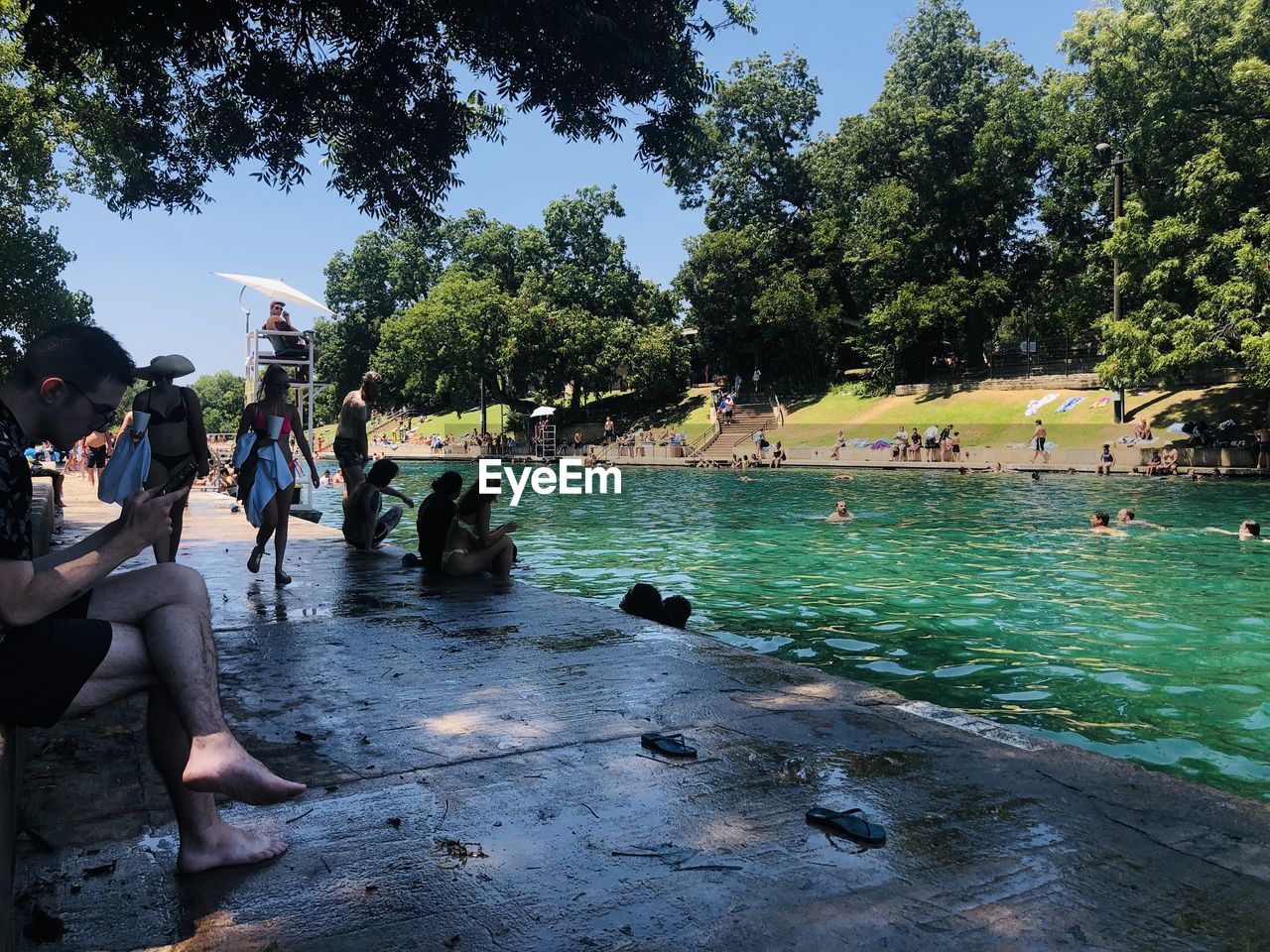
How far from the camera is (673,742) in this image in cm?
375

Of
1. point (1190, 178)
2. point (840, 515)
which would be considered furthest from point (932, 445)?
point (840, 515)

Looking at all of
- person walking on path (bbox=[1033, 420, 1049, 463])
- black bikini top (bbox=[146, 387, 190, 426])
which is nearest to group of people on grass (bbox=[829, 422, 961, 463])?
person walking on path (bbox=[1033, 420, 1049, 463])

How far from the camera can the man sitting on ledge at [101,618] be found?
218 cm

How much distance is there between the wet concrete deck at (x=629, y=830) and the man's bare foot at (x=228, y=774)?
0.95 feet

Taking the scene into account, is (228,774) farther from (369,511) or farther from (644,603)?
(369,511)

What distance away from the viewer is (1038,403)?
132 ft

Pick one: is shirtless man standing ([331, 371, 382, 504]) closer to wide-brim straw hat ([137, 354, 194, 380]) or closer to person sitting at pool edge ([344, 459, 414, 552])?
person sitting at pool edge ([344, 459, 414, 552])

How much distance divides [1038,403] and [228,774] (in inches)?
1666

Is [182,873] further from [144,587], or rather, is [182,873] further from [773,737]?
[773,737]

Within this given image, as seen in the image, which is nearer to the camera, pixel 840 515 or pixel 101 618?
pixel 101 618

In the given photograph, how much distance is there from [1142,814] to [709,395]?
5522cm

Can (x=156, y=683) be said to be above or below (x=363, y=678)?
above

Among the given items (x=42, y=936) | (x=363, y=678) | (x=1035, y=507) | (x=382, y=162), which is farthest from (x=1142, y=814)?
(x=1035, y=507)

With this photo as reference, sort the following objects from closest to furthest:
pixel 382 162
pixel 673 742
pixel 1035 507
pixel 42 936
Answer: pixel 42 936 < pixel 673 742 < pixel 382 162 < pixel 1035 507
